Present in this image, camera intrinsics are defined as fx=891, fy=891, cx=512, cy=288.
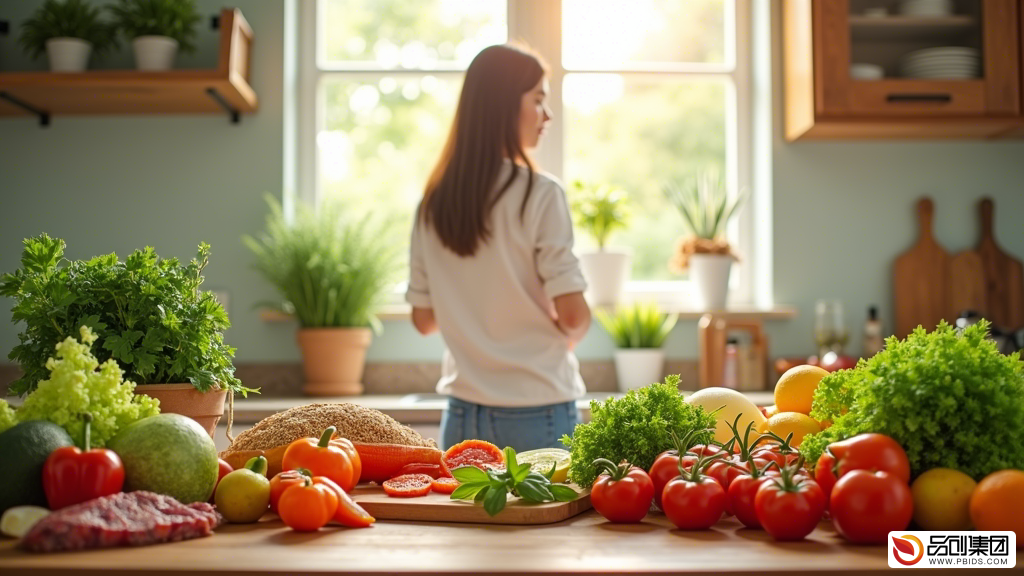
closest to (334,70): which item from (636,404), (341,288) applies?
(341,288)

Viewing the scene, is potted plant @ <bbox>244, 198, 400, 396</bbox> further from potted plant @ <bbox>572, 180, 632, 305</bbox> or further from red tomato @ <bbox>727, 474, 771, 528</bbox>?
red tomato @ <bbox>727, 474, 771, 528</bbox>

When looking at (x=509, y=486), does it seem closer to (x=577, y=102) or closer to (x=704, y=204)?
(x=704, y=204)

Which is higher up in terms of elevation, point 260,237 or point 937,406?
point 260,237

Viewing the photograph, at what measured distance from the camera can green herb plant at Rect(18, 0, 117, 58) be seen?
116 inches

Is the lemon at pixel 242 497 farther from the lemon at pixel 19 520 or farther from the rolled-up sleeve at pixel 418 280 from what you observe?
the rolled-up sleeve at pixel 418 280

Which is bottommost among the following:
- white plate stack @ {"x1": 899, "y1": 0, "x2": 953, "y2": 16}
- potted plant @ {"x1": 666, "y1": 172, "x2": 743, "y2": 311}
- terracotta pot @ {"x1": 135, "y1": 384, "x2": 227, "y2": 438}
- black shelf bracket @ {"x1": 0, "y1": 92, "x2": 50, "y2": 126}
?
terracotta pot @ {"x1": 135, "y1": 384, "x2": 227, "y2": 438}

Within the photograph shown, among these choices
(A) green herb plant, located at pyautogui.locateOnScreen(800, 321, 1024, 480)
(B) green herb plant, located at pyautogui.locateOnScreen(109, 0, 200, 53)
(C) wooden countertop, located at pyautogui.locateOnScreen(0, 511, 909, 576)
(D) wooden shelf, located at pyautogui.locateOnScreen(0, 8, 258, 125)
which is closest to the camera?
(C) wooden countertop, located at pyautogui.locateOnScreen(0, 511, 909, 576)

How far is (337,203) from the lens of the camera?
3.07m

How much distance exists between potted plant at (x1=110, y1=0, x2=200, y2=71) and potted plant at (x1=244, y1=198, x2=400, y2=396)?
60cm

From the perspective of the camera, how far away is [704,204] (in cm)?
322

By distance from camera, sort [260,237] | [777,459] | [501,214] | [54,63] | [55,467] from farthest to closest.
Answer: [260,237]
[54,63]
[501,214]
[777,459]
[55,467]

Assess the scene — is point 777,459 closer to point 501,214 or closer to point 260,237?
point 501,214

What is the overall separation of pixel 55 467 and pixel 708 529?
0.60 metres

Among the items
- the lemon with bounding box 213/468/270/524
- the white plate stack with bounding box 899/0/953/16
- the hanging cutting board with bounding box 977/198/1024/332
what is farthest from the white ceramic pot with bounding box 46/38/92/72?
the hanging cutting board with bounding box 977/198/1024/332
